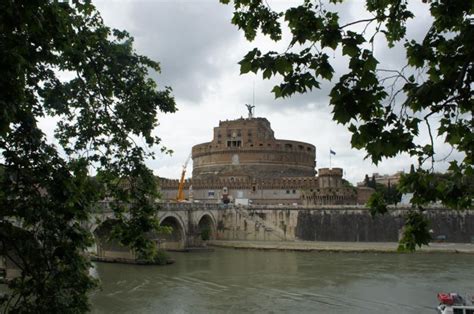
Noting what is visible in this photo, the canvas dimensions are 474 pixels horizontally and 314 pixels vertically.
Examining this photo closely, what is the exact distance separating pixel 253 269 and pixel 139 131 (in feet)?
62.2

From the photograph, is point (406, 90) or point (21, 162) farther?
point (21, 162)

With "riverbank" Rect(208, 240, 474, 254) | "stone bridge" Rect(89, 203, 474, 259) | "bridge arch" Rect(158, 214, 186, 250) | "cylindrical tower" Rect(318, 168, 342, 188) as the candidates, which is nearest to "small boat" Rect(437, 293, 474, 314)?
"riverbank" Rect(208, 240, 474, 254)

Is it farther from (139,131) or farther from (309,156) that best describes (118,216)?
(309,156)

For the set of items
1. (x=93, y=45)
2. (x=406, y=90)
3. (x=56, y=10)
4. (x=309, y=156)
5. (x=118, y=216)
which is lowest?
(x=118, y=216)

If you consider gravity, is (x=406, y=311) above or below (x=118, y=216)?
below

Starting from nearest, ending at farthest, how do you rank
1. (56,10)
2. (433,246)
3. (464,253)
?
(56,10)
(464,253)
(433,246)

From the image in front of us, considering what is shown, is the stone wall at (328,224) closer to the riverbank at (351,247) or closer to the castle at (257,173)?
the riverbank at (351,247)

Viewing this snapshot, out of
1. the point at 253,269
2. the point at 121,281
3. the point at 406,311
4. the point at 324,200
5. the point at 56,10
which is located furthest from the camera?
the point at 324,200

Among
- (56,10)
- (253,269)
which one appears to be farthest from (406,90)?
(253,269)

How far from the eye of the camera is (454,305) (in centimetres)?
1341

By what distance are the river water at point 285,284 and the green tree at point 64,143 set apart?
29.0 ft

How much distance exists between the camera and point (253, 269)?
76.9 ft

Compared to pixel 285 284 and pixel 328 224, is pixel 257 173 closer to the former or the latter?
pixel 328 224

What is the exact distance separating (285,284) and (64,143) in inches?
589
